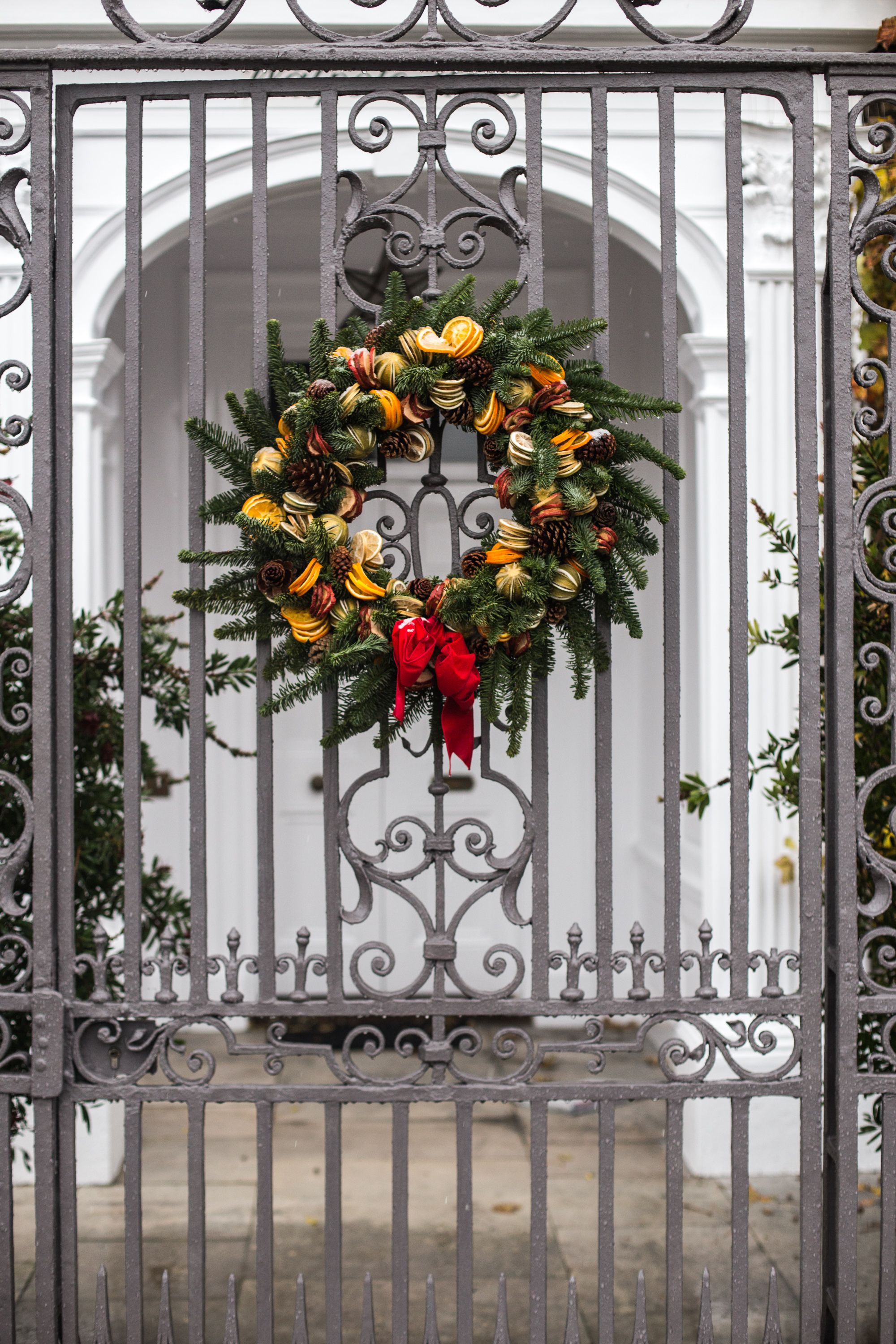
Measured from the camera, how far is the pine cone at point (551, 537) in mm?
2229

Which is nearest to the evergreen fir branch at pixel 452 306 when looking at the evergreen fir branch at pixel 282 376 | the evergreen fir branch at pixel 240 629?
the evergreen fir branch at pixel 282 376

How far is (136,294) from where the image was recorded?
243 centimetres

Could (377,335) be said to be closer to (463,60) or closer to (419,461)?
(419,461)

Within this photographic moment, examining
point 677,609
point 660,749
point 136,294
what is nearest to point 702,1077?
point 677,609

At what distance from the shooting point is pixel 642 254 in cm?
423

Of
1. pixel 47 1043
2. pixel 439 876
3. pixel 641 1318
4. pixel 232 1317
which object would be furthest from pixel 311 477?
pixel 641 1318

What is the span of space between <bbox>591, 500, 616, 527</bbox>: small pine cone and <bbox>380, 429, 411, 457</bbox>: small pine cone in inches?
16.6

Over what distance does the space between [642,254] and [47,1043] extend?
3396 mm

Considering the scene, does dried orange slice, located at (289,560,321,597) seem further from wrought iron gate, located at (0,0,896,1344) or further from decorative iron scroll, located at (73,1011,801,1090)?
decorative iron scroll, located at (73,1011,801,1090)

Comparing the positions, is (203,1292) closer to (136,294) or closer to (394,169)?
(136,294)

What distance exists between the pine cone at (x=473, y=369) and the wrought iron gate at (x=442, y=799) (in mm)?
211

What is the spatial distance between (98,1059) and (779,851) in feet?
8.25

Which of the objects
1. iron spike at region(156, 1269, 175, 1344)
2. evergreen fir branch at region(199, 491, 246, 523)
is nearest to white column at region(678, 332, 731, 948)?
evergreen fir branch at region(199, 491, 246, 523)

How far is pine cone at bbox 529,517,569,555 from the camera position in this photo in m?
2.23
